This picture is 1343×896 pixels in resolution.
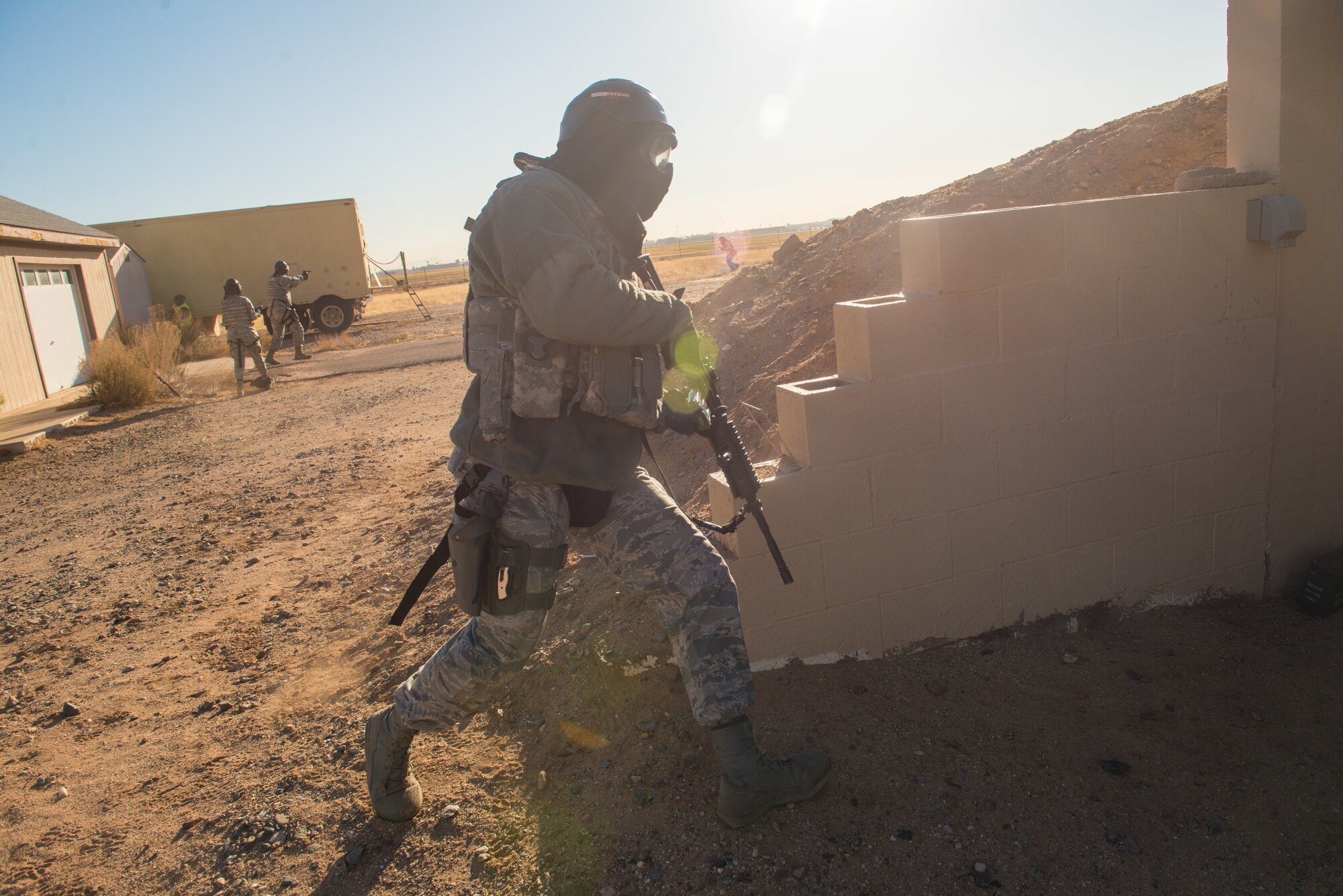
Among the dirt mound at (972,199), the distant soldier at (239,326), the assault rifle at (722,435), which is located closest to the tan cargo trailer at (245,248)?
the distant soldier at (239,326)

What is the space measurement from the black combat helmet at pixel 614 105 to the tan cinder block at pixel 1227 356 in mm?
2217

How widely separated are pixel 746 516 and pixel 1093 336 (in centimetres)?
146

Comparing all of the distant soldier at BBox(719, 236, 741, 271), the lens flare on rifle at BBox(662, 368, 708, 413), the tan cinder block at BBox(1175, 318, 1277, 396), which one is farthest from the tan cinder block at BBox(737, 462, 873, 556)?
the distant soldier at BBox(719, 236, 741, 271)

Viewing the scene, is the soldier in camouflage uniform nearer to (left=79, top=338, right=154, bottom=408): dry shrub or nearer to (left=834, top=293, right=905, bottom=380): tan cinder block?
(left=834, top=293, right=905, bottom=380): tan cinder block

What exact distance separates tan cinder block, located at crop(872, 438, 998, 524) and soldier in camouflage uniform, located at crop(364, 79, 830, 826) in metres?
0.89

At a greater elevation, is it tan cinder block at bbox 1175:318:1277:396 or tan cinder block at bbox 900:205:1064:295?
tan cinder block at bbox 900:205:1064:295

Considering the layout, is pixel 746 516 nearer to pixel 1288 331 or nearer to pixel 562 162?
pixel 562 162

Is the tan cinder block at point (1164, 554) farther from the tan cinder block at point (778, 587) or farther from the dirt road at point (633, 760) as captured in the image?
the tan cinder block at point (778, 587)

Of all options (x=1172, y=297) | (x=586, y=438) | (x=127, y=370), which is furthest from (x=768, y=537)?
(x=127, y=370)

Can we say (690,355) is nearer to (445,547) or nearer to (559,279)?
(559,279)

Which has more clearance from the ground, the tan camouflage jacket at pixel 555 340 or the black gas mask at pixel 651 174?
the black gas mask at pixel 651 174

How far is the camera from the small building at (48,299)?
12.0 m

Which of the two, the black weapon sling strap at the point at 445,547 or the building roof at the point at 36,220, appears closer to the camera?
the black weapon sling strap at the point at 445,547

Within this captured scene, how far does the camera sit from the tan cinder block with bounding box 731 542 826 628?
9.07ft
